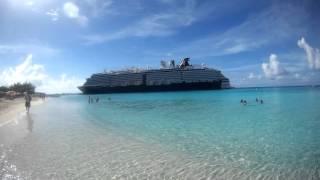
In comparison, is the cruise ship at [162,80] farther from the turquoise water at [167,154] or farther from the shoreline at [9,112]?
the turquoise water at [167,154]

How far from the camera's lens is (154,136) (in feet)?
40.9

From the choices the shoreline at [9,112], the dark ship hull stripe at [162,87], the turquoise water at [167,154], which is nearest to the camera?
the turquoise water at [167,154]

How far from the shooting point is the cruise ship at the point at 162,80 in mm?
83500

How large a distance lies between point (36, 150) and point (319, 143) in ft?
29.8

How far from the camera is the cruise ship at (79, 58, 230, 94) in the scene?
83.5 meters

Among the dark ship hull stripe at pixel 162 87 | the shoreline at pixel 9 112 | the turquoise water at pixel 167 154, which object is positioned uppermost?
the dark ship hull stripe at pixel 162 87

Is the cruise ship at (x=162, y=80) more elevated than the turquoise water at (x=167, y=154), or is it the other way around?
the cruise ship at (x=162, y=80)

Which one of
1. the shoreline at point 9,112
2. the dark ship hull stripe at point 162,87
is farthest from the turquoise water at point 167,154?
the dark ship hull stripe at point 162,87

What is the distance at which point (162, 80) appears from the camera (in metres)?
86.3

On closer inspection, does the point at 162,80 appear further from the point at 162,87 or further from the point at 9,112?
the point at 9,112

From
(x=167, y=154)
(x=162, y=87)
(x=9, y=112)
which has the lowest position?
(x=167, y=154)

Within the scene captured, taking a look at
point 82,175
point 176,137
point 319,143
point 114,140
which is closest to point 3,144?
point 114,140

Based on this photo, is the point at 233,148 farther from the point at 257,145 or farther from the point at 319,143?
the point at 319,143

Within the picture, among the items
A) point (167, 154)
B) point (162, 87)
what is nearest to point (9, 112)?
point (167, 154)
